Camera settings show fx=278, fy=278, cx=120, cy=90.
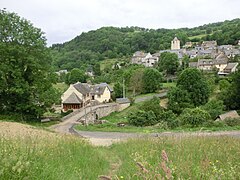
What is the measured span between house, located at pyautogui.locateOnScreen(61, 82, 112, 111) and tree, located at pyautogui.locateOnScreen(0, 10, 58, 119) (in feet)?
62.7

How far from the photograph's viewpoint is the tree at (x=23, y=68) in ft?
79.7

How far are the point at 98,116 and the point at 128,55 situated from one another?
8494 cm

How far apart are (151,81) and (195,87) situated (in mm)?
15119

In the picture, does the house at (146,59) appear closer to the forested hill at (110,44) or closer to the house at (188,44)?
the forested hill at (110,44)

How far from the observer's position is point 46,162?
531cm

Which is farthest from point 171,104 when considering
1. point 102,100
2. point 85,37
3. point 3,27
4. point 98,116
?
point 85,37

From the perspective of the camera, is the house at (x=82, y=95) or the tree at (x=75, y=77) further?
the tree at (x=75, y=77)

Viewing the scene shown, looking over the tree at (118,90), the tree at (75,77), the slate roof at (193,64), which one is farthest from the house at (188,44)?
the tree at (118,90)

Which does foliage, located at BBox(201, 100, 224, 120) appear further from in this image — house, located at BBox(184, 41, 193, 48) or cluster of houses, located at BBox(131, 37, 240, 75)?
house, located at BBox(184, 41, 193, 48)

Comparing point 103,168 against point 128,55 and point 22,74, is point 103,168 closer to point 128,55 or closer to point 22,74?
point 22,74

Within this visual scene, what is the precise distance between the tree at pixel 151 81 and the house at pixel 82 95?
864cm

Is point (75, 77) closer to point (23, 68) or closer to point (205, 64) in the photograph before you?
point (205, 64)

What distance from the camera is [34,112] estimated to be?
2748 cm

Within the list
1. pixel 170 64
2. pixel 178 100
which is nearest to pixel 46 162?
pixel 178 100
